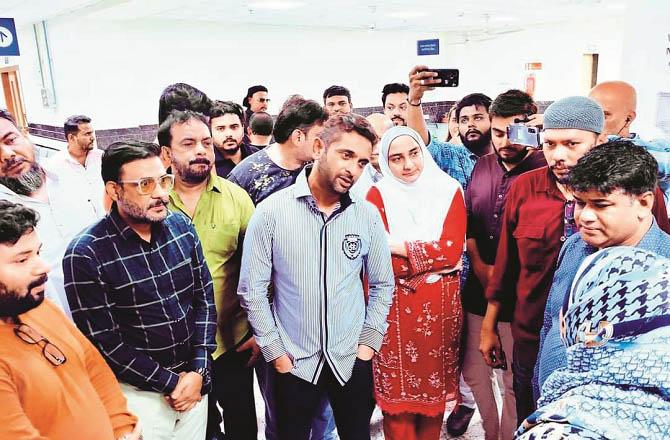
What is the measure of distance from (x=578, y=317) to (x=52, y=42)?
28.9ft

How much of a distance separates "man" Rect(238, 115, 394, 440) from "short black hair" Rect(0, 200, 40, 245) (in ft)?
2.36

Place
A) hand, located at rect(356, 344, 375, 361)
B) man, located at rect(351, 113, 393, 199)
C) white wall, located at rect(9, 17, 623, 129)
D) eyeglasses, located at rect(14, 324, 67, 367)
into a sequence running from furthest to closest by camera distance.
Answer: white wall, located at rect(9, 17, 623, 129), man, located at rect(351, 113, 393, 199), hand, located at rect(356, 344, 375, 361), eyeglasses, located at rect(14, 324, 67, 367)

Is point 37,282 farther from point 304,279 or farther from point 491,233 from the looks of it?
point 491,233

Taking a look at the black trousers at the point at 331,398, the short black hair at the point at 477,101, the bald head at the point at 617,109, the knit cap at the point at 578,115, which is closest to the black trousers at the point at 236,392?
the black trousers at the point at 331,398

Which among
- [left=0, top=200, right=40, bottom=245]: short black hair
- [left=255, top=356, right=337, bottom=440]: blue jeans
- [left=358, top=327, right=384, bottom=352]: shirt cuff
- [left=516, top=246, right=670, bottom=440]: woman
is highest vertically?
[left=0, top=200, right=40, bottom=245]: short black hair

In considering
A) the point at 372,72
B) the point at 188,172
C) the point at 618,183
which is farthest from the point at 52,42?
the point at 618,183

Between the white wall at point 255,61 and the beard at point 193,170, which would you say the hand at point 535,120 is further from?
the white wall at point 255,61

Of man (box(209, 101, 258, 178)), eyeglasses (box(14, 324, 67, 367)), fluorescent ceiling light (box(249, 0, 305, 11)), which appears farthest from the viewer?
fluorescent ceiling light (box(249, 0, 305, 11))

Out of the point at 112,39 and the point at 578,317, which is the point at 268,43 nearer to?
the point at 112,39

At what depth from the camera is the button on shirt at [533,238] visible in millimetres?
1796

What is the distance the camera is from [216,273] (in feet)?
6.63

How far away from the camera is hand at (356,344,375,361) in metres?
1.87

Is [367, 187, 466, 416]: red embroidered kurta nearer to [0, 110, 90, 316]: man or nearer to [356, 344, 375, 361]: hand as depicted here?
[356, 344, 375, 361]: hand

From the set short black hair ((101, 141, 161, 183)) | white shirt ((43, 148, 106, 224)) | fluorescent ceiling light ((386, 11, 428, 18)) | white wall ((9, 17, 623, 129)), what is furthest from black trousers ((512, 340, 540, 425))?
fluorescent ceiling light ((386, 11, 428, 18))
